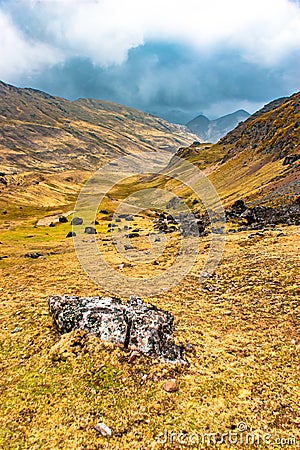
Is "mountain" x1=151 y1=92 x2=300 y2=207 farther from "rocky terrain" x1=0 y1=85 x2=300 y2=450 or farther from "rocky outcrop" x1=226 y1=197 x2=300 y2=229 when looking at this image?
"rocky terrain" x1=0 y1=85 x2=300 y2=450

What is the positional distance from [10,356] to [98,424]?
925cm

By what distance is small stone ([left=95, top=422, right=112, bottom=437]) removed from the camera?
13962 millimetres

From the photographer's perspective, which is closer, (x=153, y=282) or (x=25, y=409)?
(x=25, y=409)

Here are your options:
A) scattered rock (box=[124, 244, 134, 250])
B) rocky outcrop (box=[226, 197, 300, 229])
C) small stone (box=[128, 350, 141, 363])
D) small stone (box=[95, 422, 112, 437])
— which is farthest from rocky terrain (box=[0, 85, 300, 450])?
rocky outcrop (box=[226, 197, 300, 229])

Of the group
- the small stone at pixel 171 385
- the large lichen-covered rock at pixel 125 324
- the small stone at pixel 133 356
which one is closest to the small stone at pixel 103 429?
the small stone at pixel 171 385

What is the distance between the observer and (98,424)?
14.4 meters

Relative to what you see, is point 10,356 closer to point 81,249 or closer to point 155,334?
point 155,334

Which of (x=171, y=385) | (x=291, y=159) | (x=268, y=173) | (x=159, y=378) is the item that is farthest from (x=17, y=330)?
(x=268, y=173)

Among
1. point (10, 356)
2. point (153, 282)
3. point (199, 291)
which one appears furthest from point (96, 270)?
point (10, 356)

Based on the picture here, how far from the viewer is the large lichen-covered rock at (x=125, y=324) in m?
19.4

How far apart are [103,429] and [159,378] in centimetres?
444

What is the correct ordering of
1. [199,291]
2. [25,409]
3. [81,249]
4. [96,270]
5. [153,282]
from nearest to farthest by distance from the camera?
[25,409] < [199,291] < [153,282] < [96,270] < [81,249]

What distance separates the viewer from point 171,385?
16.8m

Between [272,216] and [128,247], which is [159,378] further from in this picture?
[272,216]
